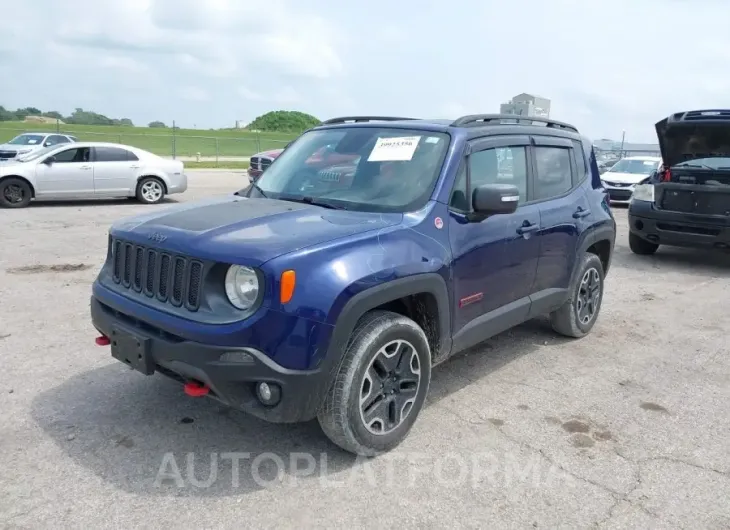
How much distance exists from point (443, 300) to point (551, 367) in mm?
1719

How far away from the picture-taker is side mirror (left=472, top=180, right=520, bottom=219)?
149 inches

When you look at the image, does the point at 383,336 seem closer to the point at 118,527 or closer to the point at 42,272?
the point at 118,527

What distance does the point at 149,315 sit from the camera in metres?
3.27

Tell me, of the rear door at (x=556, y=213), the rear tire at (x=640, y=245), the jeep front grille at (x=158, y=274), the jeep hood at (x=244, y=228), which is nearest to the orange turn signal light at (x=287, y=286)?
the jeep hood at (x=244, y=228)

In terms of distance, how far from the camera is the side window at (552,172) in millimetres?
4848

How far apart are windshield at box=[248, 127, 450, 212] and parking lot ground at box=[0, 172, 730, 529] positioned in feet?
4.62

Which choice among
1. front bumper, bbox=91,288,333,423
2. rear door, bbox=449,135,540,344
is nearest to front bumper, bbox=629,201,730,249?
rear door, bbox=449,135,540,344

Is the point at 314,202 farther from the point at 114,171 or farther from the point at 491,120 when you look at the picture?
the point at 114,171

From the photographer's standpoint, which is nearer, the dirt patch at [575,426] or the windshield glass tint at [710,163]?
the dirt patch at [575,426]

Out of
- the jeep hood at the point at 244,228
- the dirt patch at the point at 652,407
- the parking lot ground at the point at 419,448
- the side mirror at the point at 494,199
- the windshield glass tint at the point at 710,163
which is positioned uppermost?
the windshield glass tint at the point at 710,163

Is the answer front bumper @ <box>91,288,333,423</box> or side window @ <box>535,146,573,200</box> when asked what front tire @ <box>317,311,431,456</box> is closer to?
front bumper @ <box>91,288,333,423</box>

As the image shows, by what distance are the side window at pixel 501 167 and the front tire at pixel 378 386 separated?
121cm

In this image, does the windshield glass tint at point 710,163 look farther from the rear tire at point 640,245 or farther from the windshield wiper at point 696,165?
the rear tire at point 640,245

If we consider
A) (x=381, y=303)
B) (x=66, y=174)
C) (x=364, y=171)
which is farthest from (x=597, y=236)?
(x=66, y=174)
